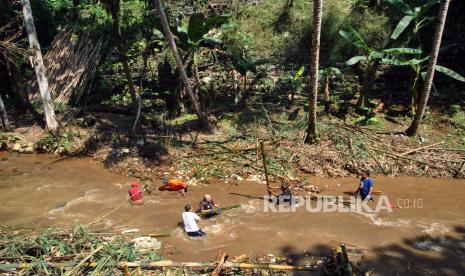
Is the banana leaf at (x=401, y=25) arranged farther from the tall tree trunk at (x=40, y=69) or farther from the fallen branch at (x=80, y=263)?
the tall tree trunk at (x=40, y=69)

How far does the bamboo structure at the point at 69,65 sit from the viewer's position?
49.8 feet

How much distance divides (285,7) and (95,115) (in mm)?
10428

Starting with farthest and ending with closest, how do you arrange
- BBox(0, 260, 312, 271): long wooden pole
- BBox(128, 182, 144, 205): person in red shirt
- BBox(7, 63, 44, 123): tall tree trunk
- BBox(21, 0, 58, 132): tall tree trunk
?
BBox(7, 63, 44, 123): tall tree trunk
BBox(21, 0, 58, 132): tall tree trunk
BBox(128, 182, 144, 205): person in red shirt
BBox(0, 260, 312, 271): long wooden pole

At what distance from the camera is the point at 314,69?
10453mm

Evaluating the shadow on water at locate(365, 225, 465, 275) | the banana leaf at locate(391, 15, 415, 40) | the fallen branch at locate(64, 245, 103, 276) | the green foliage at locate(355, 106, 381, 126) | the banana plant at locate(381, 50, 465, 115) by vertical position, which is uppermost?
the banana leaf at locate(391, 15, 415, 40)

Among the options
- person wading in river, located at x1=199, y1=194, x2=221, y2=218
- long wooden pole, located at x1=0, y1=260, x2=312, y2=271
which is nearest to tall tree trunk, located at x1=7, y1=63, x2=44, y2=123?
A: person wading in river, located at x1=199, y1=194, x2=221, y2=218

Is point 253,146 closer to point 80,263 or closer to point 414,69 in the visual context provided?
point 414,69

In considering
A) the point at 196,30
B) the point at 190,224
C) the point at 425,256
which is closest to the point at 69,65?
the point at 196,30

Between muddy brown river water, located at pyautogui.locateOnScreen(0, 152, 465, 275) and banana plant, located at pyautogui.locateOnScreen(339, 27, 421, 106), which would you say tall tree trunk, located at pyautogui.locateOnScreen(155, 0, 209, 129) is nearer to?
muddy brown river water, located at pyautogui.locateOnScreen(0, 152, 465, 275)

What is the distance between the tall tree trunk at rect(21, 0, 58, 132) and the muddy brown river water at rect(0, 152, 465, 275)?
2.06 meters

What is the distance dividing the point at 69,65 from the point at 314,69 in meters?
10.5

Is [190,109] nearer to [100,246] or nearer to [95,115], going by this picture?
[95,115]

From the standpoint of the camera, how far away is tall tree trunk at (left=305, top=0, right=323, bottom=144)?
9.57m

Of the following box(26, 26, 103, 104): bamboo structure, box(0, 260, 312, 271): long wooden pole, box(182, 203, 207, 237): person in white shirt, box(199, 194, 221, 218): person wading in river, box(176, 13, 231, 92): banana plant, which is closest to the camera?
→ box(0, 260, 312, 271): long wooden pole
